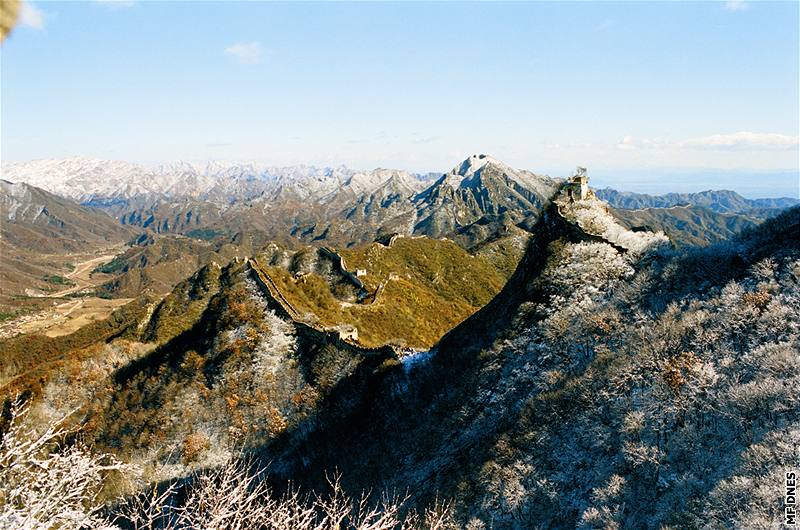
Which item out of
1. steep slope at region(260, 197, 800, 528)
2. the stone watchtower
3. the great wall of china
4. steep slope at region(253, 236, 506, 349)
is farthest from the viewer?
steep slope at region(253, 236, 506, 349)

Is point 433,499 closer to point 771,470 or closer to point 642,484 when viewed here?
point 642,484

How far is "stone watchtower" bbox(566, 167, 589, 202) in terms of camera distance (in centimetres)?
4503

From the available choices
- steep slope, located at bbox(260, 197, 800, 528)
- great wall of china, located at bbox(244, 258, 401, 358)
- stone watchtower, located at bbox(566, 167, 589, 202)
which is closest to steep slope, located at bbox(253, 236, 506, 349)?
great wall of china, located at bbox(244, 258, 401, 358)

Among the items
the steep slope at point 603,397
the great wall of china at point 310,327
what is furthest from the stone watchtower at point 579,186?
the great wall of china at point 310,327

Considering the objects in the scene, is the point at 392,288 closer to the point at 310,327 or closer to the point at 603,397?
the point at 310,327

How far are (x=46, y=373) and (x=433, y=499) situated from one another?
54639 millimetres

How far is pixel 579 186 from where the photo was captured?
4516 cm

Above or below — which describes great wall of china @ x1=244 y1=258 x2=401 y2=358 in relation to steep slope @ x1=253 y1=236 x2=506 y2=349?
above

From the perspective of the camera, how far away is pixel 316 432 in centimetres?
4684

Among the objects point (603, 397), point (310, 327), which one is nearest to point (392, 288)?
point (310, 327)

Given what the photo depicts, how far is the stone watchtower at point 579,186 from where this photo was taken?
4503cm

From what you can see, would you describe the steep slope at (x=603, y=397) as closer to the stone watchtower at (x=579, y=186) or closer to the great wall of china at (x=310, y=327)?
the stone watchtower at (x=579, y=186)

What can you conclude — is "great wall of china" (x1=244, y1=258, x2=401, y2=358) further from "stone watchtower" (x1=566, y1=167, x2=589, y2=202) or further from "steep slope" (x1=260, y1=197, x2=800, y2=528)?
"stone watchtower" (x1=566, y1=167, x2=589, y2=202)

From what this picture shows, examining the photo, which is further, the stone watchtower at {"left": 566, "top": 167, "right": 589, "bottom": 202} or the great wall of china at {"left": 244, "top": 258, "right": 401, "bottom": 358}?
the great wall of china at {"left": 244, "top": 258, "right": 401, "bottom": 358}
